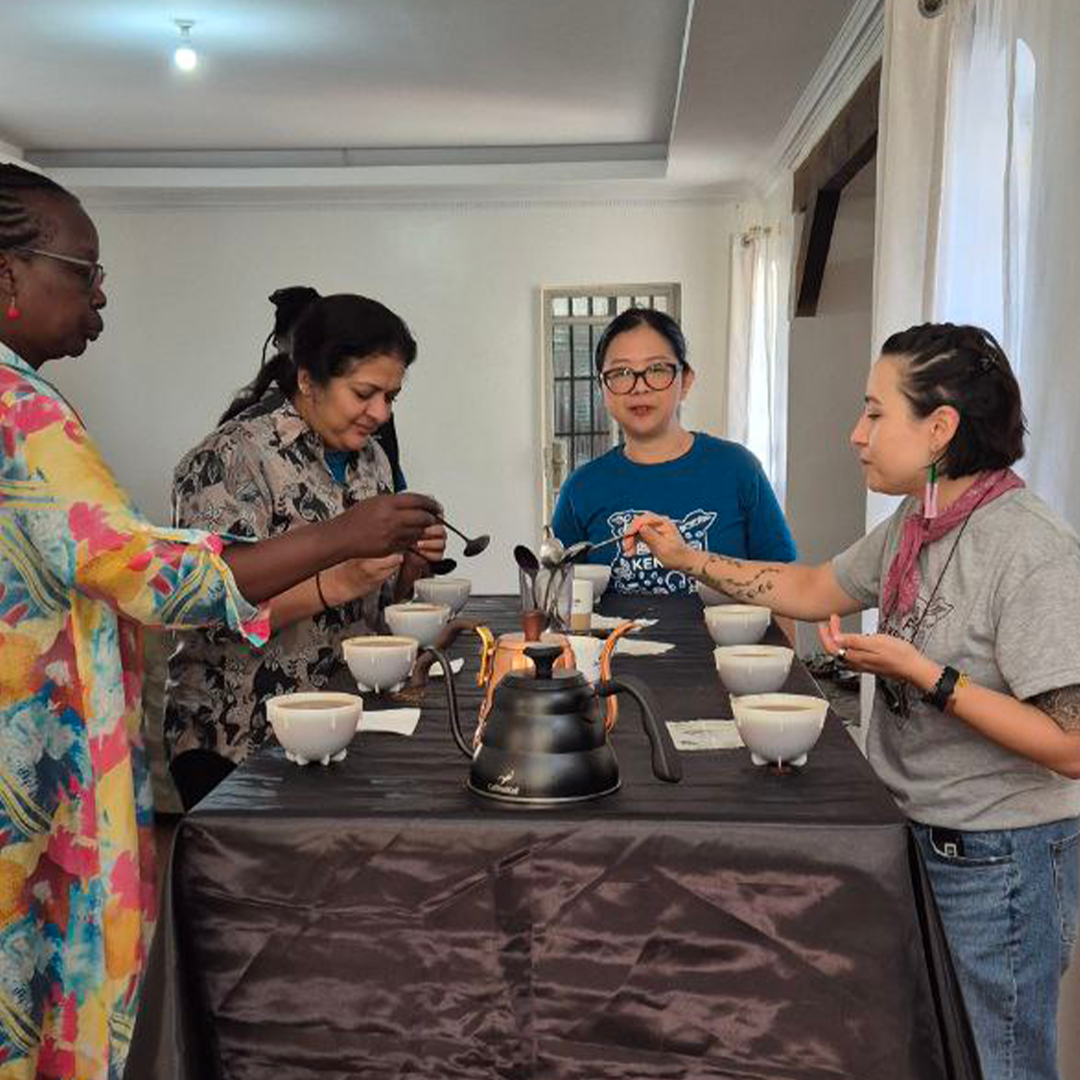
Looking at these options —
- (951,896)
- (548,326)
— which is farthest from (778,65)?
(951,896)

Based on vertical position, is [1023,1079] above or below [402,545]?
below

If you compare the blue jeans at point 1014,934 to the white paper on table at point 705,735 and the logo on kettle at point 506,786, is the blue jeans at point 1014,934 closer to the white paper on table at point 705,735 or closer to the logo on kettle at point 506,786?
the white paper on table at point 705,735

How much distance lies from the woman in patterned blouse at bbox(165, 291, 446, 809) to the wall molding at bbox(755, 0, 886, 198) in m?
2.17

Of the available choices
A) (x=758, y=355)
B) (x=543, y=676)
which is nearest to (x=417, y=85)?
(x=758, y=355)

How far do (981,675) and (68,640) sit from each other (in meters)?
1.14

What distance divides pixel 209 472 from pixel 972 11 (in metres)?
1.90

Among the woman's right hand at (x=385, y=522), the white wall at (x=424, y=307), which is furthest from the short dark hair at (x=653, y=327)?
the white wall at (x=424, y=307)

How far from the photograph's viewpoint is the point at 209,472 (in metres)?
2.19

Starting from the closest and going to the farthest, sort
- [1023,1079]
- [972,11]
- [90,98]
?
[1023,1079] < [972,11] < [90,98]

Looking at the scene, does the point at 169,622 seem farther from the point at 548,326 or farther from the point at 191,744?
the point at 548,326

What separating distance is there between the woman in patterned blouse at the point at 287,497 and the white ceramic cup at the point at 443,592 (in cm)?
12

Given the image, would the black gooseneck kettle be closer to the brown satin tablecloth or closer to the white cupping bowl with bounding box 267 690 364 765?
the brown satin tablecloth

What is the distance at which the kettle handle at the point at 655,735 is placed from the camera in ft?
4.66

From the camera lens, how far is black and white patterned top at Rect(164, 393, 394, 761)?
6.97 ft
